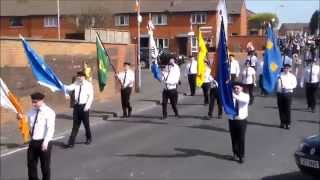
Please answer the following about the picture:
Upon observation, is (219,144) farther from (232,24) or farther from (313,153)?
(232,24)

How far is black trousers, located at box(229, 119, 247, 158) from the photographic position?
1276cm

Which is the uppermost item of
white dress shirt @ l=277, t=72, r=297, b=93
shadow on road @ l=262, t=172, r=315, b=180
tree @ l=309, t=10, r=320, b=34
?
tree @ l=309, t=10, r=320, b=34

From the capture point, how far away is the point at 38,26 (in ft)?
257

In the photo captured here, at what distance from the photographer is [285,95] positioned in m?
17.4

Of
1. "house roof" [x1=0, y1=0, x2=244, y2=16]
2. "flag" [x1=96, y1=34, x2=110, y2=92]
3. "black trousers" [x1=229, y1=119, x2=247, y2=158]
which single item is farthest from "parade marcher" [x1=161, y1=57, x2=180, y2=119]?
"house roof" [x1=0, y1=0, x2=244, y2=16]

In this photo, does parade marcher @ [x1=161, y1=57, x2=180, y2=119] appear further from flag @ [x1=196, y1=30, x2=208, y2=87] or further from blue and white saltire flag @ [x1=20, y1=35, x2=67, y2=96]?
blue and white saltire flag @ [x1=20, y1=35, x2=67, y2=96]

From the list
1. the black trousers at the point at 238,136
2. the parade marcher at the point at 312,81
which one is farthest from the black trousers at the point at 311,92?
the black trousers at the point at 238,136

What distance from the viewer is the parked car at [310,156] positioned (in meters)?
9.94

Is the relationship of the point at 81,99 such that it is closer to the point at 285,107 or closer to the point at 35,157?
the point at 35,157

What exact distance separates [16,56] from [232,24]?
194 ft

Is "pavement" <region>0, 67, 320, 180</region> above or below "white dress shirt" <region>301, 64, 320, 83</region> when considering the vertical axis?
below

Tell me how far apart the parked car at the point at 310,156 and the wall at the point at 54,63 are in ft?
35.8

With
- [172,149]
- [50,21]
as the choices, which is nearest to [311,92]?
[172,149]

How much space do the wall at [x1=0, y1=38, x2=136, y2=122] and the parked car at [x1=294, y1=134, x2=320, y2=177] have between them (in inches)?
430
